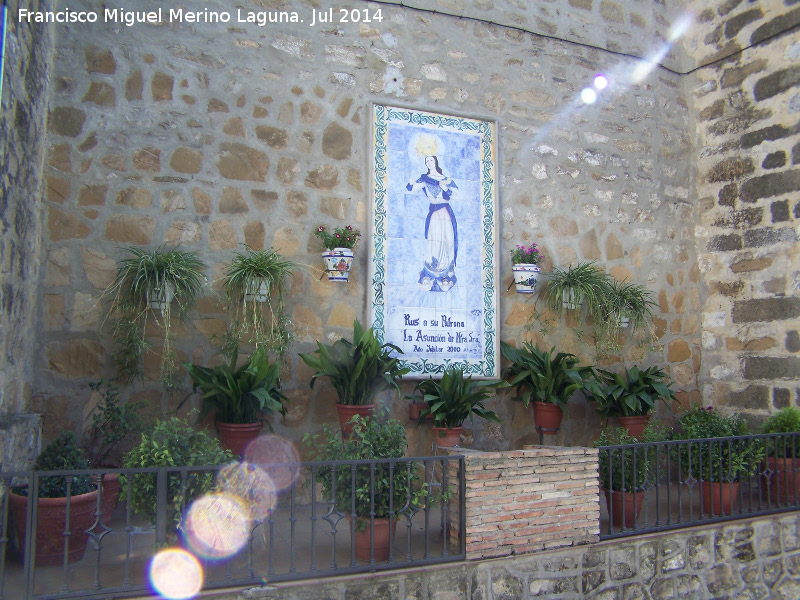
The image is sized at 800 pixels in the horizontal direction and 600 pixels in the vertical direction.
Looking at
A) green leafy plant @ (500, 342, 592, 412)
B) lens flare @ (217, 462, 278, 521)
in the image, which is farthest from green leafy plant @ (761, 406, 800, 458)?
lens flare @ (217, 462, 278, 521)

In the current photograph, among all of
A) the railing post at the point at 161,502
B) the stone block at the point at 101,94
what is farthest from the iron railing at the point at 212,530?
the stone block at the point at 101,94

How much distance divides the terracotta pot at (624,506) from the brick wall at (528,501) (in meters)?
0.29

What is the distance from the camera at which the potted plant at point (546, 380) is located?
17.5 feet

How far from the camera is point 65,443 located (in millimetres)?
3898

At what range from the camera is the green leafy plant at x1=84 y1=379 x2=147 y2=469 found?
413 cm

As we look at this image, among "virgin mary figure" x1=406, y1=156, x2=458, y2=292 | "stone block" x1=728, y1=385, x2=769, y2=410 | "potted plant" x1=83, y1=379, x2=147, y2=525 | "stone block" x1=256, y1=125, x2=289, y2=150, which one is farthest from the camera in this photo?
"stone block" x1=728, y1=385, x2=769, y2=410

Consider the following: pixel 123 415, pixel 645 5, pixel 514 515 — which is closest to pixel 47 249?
pixel 123 415

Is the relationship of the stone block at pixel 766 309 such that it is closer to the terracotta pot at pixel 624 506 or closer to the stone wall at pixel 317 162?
the stone wall at pixel 317 162

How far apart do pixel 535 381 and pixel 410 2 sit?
346 centimetres

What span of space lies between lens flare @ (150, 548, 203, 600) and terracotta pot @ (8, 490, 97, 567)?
1.78 ft

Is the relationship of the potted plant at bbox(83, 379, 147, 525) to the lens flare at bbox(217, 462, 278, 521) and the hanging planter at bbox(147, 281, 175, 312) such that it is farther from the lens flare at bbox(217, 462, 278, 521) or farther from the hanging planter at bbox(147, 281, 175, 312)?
the lens flare at bbox(217, 462, 278, 521)

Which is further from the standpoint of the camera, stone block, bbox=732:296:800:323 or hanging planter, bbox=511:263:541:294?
stone block, bbox=732:296:800:323

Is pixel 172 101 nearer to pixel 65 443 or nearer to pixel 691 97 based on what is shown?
pixel 65 443

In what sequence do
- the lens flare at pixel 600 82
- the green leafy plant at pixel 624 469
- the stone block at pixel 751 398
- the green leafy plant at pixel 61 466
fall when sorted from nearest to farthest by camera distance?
the green leafy plant at pixel 61 466
the green leafy plant at pixel 624 469
the stone block at pixel 751 398
the lens flare at pixel 600 82
